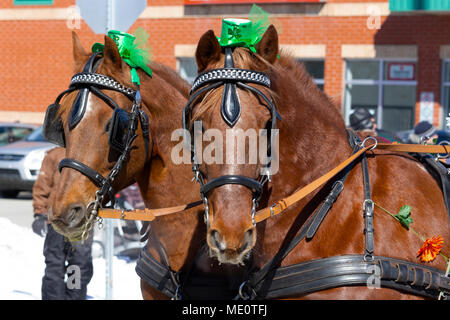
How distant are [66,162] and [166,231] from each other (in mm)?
772

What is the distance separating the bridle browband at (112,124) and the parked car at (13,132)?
13.2m

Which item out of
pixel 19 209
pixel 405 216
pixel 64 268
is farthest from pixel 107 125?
pixel 19 209

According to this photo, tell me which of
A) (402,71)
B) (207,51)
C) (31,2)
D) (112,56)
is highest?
(31,2)

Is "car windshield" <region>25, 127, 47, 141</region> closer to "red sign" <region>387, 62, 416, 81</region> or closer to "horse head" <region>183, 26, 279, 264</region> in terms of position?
"red sign" <region>387, 62, 416, 81</region>

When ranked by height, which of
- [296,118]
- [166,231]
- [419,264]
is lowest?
[419,264]

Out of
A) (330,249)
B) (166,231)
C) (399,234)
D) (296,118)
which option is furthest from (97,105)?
(399,234)

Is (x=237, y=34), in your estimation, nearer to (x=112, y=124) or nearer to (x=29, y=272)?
(x=112, y=124)

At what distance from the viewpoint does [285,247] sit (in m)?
3.12

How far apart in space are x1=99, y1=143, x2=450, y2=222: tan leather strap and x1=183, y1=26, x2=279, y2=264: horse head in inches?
7.0

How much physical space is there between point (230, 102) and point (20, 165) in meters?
12.0

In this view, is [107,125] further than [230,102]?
Yes

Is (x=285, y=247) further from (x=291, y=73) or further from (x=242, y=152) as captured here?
(x=291, y=73)

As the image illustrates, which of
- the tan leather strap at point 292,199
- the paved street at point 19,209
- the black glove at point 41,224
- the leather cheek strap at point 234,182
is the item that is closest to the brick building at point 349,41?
the paved street at point 19,209

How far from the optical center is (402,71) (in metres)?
16.2
